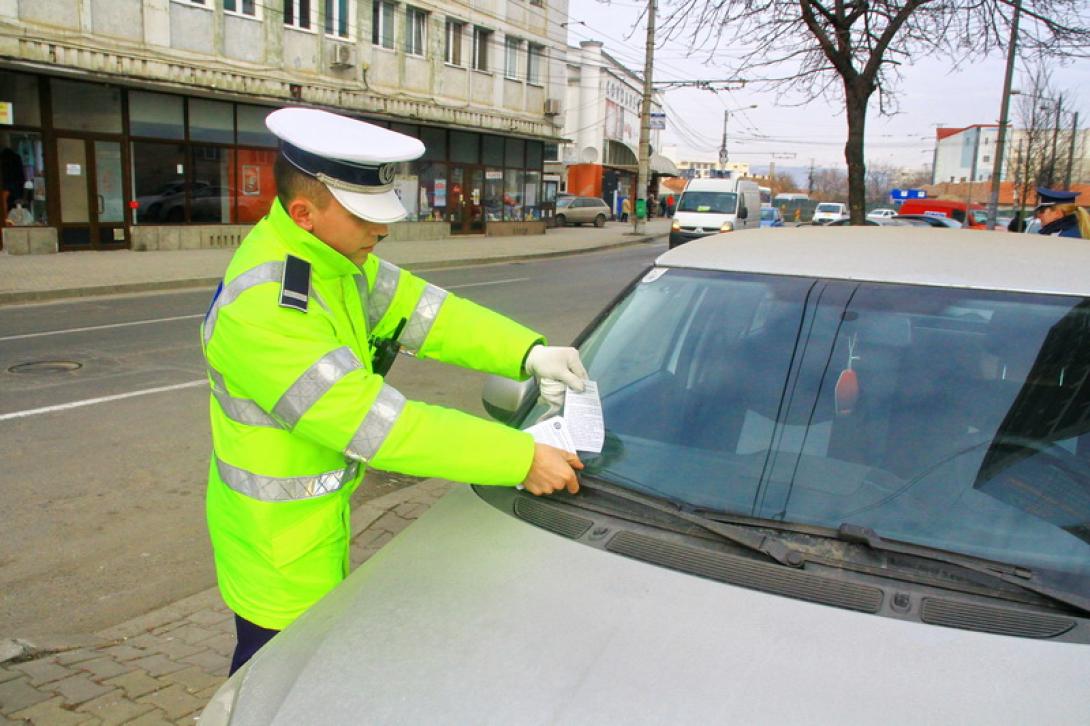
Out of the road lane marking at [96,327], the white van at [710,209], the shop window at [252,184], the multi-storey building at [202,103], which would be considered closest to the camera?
the road lane marking at [96,327]

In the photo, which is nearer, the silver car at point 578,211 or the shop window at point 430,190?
the shop window at point 430,190

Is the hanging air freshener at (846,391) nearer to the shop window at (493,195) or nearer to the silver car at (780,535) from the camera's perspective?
the silver car at (780,535)

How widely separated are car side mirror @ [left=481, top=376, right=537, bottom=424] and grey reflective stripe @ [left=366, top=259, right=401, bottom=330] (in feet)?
1.65

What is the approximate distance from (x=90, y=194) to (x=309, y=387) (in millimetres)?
20357

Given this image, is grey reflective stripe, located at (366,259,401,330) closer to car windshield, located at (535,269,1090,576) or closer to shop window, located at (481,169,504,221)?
car windshield, located at (535,269,1090,576)

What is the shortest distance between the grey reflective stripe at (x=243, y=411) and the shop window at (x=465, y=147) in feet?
97.0

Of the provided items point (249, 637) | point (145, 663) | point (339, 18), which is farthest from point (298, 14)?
point (249, 637)

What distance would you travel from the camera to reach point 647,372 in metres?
2.81

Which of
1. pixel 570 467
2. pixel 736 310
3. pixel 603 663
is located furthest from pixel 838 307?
pixel 603 663

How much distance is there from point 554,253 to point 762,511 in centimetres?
2406

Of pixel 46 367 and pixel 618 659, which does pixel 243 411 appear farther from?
pixel 46 367

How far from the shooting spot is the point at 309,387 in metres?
1.95

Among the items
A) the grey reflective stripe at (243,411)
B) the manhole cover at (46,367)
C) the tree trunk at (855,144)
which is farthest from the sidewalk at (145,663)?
the tree trunk at (855,144)

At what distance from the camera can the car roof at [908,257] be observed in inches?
97.3
